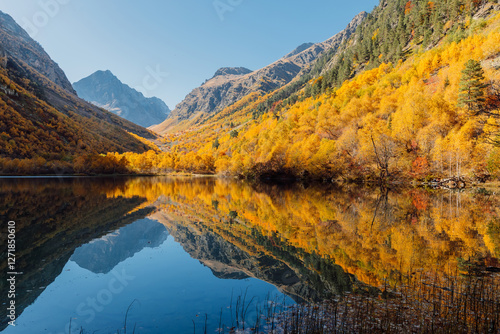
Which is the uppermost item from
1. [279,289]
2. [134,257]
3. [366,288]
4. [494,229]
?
[494,229]

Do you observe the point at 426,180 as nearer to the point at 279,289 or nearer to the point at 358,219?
the point at 358,219

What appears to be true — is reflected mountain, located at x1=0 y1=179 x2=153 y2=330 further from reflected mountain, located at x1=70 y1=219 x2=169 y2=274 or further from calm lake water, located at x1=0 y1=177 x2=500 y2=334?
reflected mountain, located at x1=70 y1=219 x2=169 y2=274

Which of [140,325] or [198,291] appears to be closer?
[140,325]

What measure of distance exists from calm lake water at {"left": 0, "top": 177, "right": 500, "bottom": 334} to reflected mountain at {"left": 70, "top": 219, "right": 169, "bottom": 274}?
75 millimetres

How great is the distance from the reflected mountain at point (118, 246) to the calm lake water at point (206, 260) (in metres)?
0.07

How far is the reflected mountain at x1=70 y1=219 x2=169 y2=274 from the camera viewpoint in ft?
43.7

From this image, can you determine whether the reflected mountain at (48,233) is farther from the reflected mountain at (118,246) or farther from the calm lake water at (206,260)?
the reflected mountain at (118,246)

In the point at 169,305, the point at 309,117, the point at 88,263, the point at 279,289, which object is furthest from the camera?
the point at 309,117

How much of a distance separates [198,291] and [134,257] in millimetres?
7302

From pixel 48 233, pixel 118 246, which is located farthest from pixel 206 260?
pixel 48 233

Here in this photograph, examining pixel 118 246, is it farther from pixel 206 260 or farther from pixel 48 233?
pixel 206 260

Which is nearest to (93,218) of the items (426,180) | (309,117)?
(426,180)

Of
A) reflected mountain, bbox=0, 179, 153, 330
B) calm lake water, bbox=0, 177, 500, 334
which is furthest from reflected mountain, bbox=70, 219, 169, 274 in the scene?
reflected mountain, bbox=0, 179, 153, 330

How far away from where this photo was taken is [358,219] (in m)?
21.6
